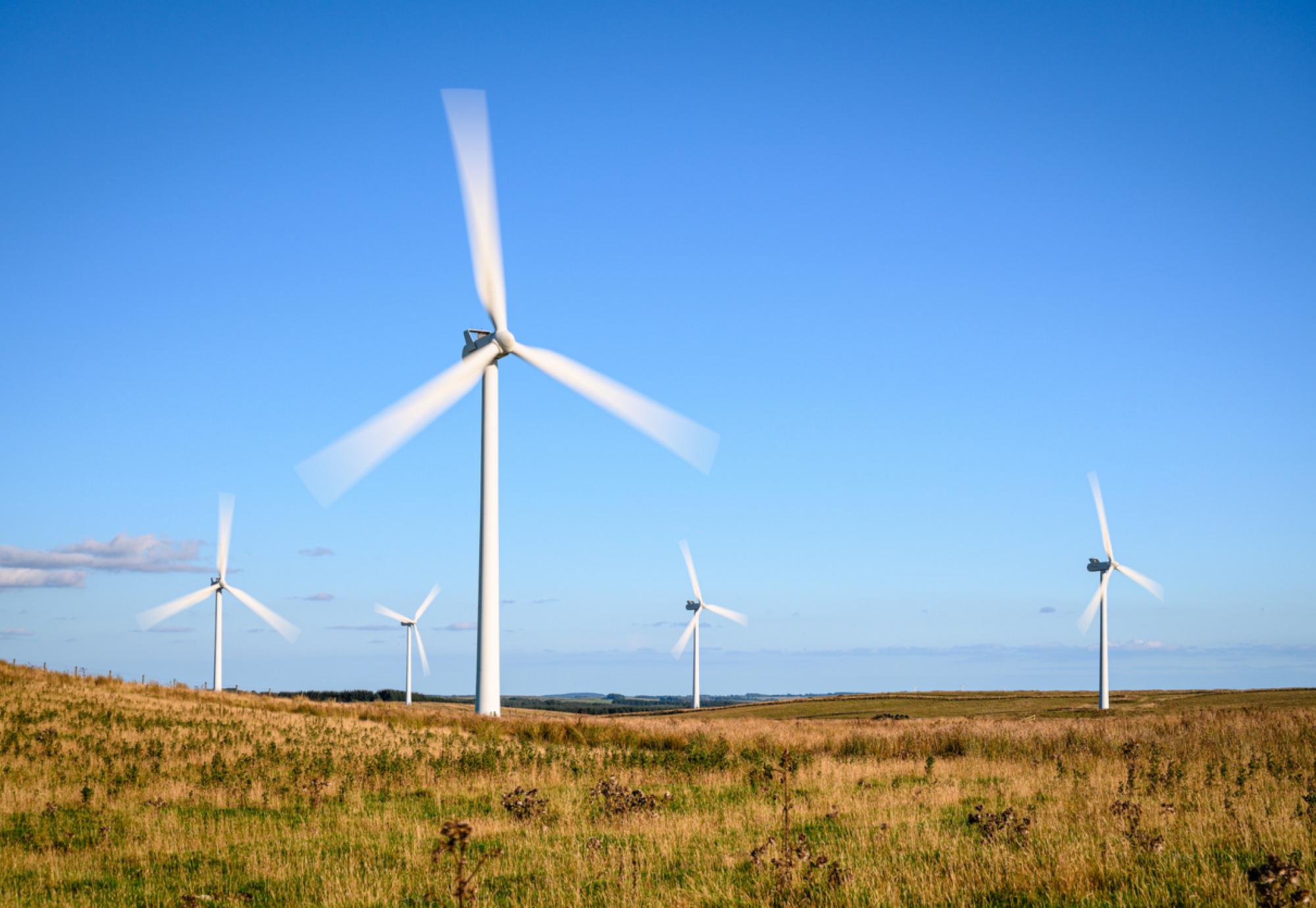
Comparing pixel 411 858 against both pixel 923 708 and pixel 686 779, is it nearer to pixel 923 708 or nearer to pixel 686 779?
pixel 686 779

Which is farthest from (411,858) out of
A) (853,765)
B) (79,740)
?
(79,740)

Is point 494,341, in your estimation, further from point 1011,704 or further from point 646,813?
A: point 1011,704

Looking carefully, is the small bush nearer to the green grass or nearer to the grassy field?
the grassy field

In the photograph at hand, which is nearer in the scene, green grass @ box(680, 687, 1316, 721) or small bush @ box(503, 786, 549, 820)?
small bush @ box(503, 786, 549, 820)

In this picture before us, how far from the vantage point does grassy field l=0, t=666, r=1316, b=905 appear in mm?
11383

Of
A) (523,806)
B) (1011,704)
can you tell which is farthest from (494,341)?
(1011,704)

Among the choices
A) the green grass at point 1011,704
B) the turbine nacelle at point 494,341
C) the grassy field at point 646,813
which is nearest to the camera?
the grassy field at point 646,813

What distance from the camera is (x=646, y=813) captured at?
58.5 ft

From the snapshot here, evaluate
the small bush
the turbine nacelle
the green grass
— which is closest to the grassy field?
the small bush

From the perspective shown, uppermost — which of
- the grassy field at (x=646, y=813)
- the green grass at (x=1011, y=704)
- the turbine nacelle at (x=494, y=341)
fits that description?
the turbine nacelle at (x=494, y=341)

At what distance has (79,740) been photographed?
28031mm

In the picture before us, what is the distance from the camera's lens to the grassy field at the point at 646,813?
37.3 feet

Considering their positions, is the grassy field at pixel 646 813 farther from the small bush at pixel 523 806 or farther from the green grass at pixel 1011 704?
the green grass at pixel 1011 704

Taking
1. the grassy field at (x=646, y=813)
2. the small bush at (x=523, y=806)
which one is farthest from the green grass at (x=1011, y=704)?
the small bush at (x=523, y=806)
